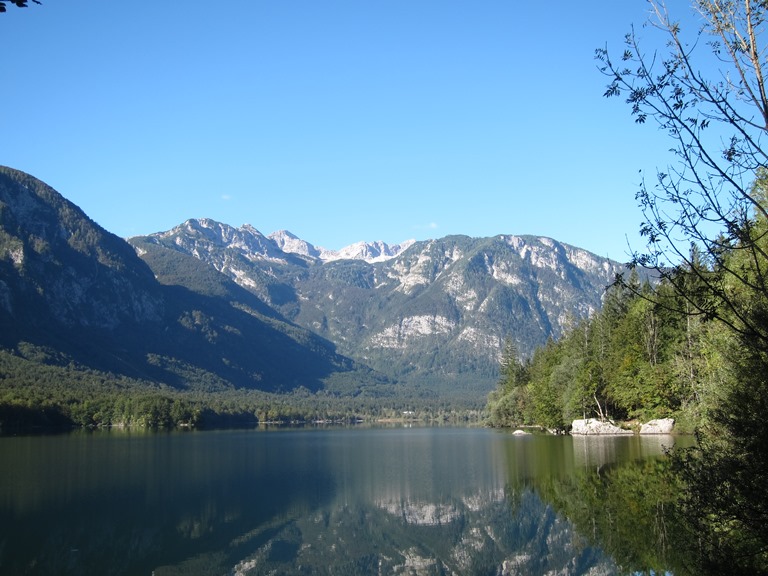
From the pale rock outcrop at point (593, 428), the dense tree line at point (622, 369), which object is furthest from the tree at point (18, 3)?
the pale rock outcrop at point (593, 428)

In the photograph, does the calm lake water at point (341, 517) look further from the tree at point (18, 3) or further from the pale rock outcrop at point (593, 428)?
the tree at point (18, 3)

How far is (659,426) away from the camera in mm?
67312

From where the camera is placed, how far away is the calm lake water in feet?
83.6

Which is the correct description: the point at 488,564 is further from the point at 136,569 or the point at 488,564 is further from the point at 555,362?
the point at 555,362

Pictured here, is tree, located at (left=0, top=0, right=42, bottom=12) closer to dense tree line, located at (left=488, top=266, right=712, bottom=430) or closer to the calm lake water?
the calm lake water

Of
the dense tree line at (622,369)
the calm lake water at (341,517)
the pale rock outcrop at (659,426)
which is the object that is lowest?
the calm lake water at (341,517)

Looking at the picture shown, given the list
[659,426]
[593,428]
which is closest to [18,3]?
[659,426]

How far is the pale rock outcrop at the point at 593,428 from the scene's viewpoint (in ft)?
252

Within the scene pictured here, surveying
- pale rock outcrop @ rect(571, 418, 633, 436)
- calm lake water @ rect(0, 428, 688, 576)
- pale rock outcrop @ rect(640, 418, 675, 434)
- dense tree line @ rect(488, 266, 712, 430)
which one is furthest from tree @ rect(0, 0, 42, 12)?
pale rock outcrop @ rect(571, 418, 633, 436)

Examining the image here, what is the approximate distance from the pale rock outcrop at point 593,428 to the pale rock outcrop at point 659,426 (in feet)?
17.0

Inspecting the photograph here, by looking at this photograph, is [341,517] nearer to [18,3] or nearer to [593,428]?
[18,3]

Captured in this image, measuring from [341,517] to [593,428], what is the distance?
5151 cm

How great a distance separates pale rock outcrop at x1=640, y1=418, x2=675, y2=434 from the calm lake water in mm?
8231

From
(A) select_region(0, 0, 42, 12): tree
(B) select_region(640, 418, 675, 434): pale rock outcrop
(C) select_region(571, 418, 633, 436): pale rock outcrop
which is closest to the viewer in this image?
(A) select_region(0, 0, 42, 12): tree
